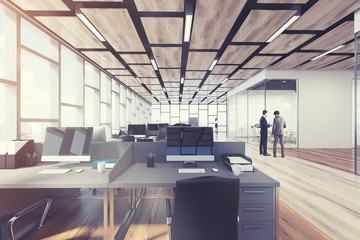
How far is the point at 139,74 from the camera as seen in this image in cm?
727

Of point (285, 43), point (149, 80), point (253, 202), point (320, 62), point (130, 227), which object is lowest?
point (130, 227)

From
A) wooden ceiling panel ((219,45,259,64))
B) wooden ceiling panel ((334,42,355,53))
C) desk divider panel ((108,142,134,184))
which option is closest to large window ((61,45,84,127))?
desk divider panel ((108,142,134,184))

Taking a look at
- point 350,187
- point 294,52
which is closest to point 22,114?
point 350,187

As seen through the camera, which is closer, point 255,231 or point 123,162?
point 255,231

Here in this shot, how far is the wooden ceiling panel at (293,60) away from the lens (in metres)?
5.47

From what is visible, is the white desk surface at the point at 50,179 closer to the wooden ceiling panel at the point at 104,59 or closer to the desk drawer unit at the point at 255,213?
the desk drawer unit at the point at 255,213

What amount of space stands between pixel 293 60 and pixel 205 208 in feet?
22.0

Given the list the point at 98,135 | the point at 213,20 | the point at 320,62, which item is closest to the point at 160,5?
the point at 213,20

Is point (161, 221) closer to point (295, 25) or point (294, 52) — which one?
point (295, 25)

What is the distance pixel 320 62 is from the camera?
6.23m

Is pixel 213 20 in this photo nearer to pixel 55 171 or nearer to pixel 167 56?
pixel 167 56

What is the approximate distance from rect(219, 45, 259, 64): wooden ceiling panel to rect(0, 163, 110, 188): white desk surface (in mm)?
4342

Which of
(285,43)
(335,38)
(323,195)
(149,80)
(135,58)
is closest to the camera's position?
(323,195)

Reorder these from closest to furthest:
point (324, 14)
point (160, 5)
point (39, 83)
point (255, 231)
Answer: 1. point (255, 231)
2. point (160, 5)
3. point (324, 14)
4. point (39, 83)
